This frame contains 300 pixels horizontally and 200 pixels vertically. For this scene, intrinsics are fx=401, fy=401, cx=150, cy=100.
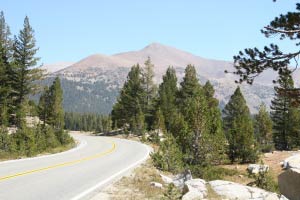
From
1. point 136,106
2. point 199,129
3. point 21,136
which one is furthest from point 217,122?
point 136,106

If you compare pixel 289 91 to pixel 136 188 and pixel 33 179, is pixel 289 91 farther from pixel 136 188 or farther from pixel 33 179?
pixel 33 179

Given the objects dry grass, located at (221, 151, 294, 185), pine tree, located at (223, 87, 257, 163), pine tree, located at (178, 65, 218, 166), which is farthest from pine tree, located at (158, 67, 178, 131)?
pine tree, located at (178, 65, 218, 166)

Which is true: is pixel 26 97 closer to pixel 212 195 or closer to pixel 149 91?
pixel 149 91

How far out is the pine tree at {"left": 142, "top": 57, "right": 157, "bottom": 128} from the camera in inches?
2854

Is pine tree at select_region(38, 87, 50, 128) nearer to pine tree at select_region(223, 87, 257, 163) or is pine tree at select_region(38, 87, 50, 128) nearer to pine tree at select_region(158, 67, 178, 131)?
pine tree at select_region(158, 67, 178, 131)

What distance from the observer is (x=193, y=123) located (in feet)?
84.0

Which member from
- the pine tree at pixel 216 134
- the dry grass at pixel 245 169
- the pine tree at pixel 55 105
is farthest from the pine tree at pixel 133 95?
the pine tree at pixel 216 134

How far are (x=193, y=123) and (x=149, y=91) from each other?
160 feet

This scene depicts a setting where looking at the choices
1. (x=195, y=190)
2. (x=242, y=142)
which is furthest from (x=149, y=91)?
(x=195, y=190)

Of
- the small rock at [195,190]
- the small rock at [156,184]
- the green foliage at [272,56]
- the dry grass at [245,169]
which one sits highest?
the green foliage at [272,56]

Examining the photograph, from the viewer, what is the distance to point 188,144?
26.1 meters

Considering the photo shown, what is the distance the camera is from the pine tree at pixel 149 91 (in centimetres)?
7249

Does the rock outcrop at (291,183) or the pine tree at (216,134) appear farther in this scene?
the pine tree at (216,134)

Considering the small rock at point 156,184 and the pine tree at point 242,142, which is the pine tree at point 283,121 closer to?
the pine tree at point 242,142
